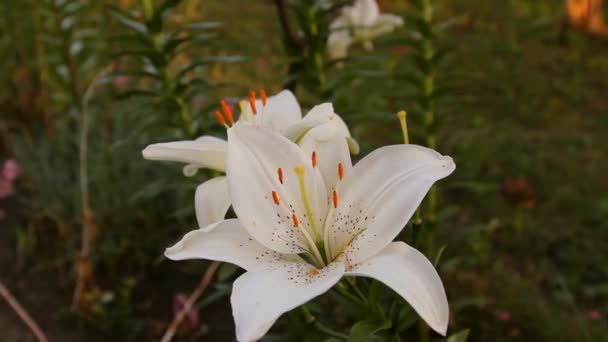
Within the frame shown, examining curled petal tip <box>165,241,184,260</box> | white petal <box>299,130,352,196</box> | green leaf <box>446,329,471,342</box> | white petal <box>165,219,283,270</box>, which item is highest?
white petal <box>299,130,352,196</box>

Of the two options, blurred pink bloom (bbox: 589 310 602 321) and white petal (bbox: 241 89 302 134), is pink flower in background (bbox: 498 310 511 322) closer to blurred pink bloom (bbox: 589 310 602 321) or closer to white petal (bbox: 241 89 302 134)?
blurred pink bloom (bbox: 589 310 602 321)

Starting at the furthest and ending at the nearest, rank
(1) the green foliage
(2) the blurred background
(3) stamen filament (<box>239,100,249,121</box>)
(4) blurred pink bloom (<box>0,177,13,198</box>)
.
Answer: (4) blurred pink bloom (<box>0,177,13,198</box>) → (2) the blurred background → (1) the green foliage → (3) stamen filament (<box>239,100,249,121</box>)

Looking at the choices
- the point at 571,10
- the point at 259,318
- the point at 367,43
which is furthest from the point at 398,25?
the point at 571,10

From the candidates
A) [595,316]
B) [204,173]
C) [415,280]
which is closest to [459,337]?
[415,280]

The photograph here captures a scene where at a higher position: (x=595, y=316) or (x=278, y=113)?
(x=278, y=113)

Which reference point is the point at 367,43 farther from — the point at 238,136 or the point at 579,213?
the point at 579,213

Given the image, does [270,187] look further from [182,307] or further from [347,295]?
[182,307]

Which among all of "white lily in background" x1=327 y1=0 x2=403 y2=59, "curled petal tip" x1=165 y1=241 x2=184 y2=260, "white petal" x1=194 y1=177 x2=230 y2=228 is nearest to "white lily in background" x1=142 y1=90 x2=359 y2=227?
"white petal" x1=194 y1=177 x2=230 y2=228
